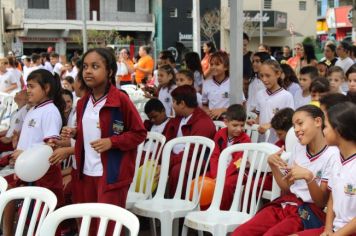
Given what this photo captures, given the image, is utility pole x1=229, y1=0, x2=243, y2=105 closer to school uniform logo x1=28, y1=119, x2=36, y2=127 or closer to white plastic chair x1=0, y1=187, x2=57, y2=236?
school uniform logo x1=28, y1=119, x2=36, y2=127

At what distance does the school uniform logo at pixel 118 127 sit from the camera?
3.05 meters

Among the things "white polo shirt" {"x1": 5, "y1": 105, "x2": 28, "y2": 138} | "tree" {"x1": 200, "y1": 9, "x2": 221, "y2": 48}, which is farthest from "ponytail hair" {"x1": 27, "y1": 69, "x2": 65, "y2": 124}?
"tree" {"x1": 200, "y1": 9, "x2": 221, "y2": 48}

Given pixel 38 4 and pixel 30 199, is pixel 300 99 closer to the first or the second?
pixel 30 199

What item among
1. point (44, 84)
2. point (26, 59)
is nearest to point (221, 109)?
point (44, 84)

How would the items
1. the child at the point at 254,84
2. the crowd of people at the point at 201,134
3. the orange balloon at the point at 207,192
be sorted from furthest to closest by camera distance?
1. the child at the point at 254,84
2. the orange balloon at the point at 207,192
3. the crowd of people at the point at 201,134

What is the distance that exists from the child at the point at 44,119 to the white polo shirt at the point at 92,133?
1.21ft

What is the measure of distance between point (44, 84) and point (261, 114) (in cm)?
211

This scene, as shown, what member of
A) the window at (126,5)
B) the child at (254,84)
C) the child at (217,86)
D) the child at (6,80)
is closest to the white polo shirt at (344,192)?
the child at (254,84)

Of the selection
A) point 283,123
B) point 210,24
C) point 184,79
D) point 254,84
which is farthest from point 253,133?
point 210,24

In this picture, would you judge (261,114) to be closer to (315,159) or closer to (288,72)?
(288,72)

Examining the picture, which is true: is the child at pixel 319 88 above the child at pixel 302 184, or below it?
above

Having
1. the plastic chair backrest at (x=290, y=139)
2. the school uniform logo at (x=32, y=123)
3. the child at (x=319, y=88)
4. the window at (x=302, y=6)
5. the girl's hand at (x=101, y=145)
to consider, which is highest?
the window at (x=302, y=6)

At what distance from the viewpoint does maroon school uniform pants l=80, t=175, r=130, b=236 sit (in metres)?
3.03

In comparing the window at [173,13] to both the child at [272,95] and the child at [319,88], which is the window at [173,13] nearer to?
the child at [272,95]
